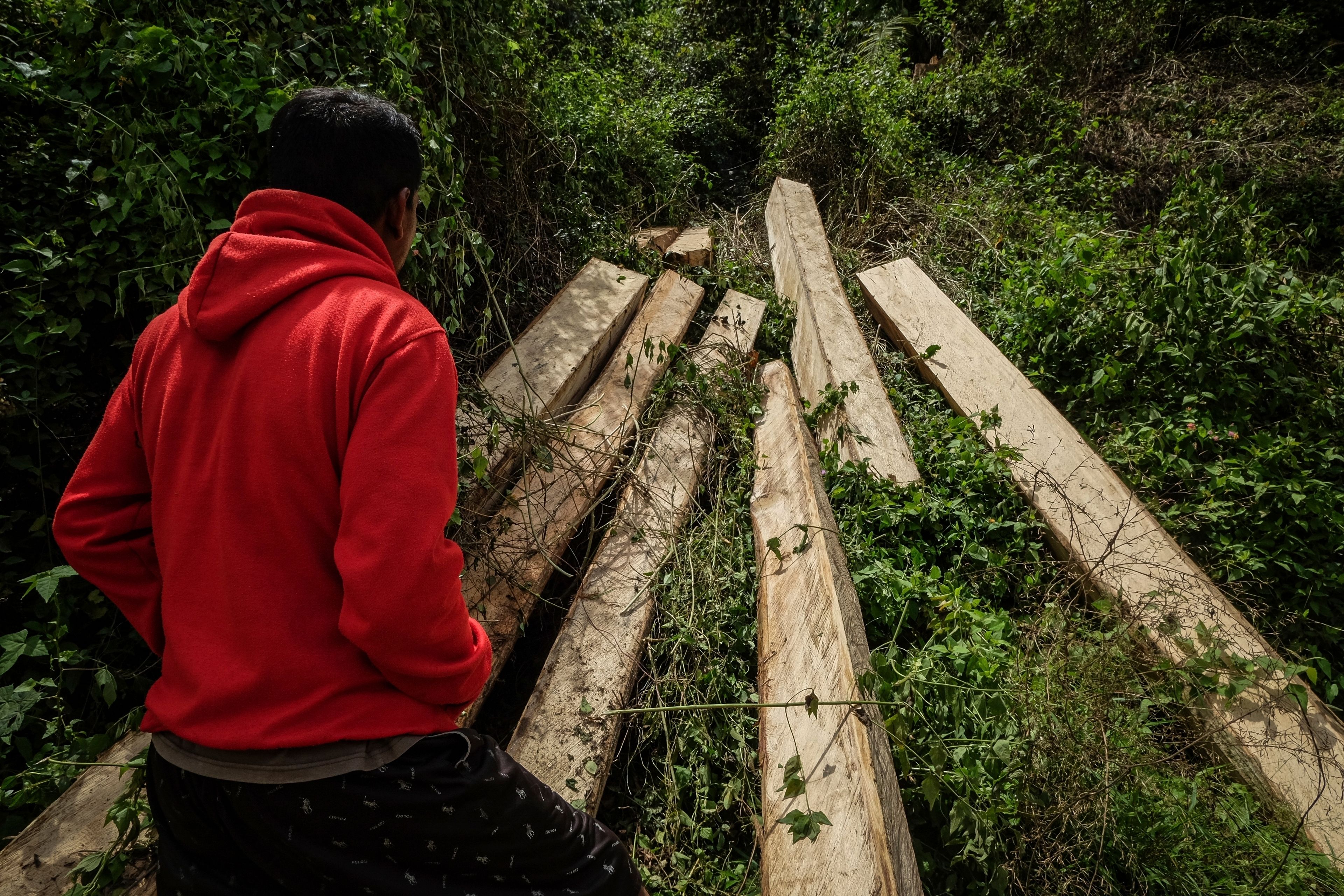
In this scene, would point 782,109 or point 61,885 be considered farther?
point 782,109

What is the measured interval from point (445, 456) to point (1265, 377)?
3.62 metres

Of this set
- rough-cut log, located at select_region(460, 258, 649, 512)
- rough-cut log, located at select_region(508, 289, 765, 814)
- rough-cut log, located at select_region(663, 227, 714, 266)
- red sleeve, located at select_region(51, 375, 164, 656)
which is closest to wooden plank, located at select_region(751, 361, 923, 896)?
rough-cut log, located at select_region(508, 289, 765, 814)

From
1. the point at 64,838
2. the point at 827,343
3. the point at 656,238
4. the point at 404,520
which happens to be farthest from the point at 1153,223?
the point at 64,838

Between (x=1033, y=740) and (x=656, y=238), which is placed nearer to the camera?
(x=1033, y=740)

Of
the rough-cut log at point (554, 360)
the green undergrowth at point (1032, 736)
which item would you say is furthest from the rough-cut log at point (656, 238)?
the green undergrowth at point (1032, 736)

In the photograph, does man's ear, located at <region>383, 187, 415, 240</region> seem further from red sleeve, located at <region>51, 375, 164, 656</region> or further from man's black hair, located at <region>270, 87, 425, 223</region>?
red sleeve, located at <region>51, 375, 164, 656</region>

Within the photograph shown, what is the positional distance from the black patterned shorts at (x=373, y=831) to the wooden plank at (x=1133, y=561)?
2257 mm

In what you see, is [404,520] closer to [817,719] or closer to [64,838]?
[817,719]

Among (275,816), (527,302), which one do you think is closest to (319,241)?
(275,816)

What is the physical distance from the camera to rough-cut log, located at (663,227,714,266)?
15.0 ft

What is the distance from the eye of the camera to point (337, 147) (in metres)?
1.26

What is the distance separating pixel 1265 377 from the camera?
122 inches

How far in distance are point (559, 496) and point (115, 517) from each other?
5.30 feet

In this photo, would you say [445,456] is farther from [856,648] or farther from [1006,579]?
[1006,579]
